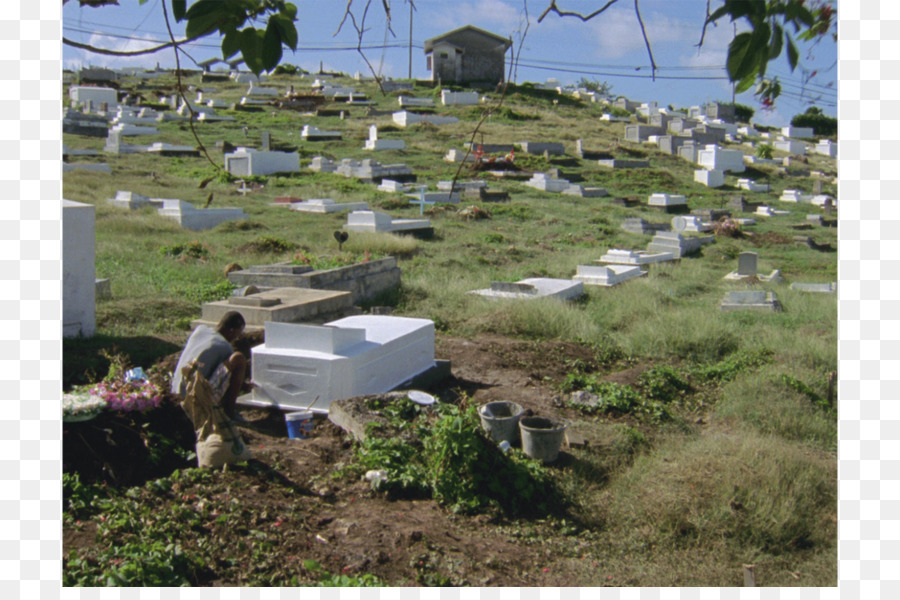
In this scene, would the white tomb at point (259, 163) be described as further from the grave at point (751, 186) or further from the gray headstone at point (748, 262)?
the grave at point (751, 186)

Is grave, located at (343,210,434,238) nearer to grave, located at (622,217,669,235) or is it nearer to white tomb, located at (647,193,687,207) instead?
grave, located at (622,217,669,235)

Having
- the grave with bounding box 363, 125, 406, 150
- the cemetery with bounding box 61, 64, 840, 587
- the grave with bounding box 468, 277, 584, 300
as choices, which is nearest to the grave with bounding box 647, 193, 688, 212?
the cemetery with bounding box 61, 64, 840, 587

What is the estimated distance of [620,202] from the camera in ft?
86.5

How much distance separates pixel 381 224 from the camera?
17.4 m

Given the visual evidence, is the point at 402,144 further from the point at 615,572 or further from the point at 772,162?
the point at 615,572

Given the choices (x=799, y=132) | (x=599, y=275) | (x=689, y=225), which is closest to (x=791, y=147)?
(x=799, y=132)

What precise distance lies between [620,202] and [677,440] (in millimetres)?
20668

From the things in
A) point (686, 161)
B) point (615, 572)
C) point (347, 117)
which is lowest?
point (615, 572)

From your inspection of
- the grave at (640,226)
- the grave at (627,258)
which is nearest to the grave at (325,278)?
the grave at (627,258)

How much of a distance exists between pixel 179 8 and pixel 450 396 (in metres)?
5.82

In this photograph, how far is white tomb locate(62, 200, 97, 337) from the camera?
8.56 meters

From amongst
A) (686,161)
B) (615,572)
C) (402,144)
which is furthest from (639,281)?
(686,161)

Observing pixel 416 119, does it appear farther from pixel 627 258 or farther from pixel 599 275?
pixel 599 275

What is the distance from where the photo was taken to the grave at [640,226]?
68.9 feet
